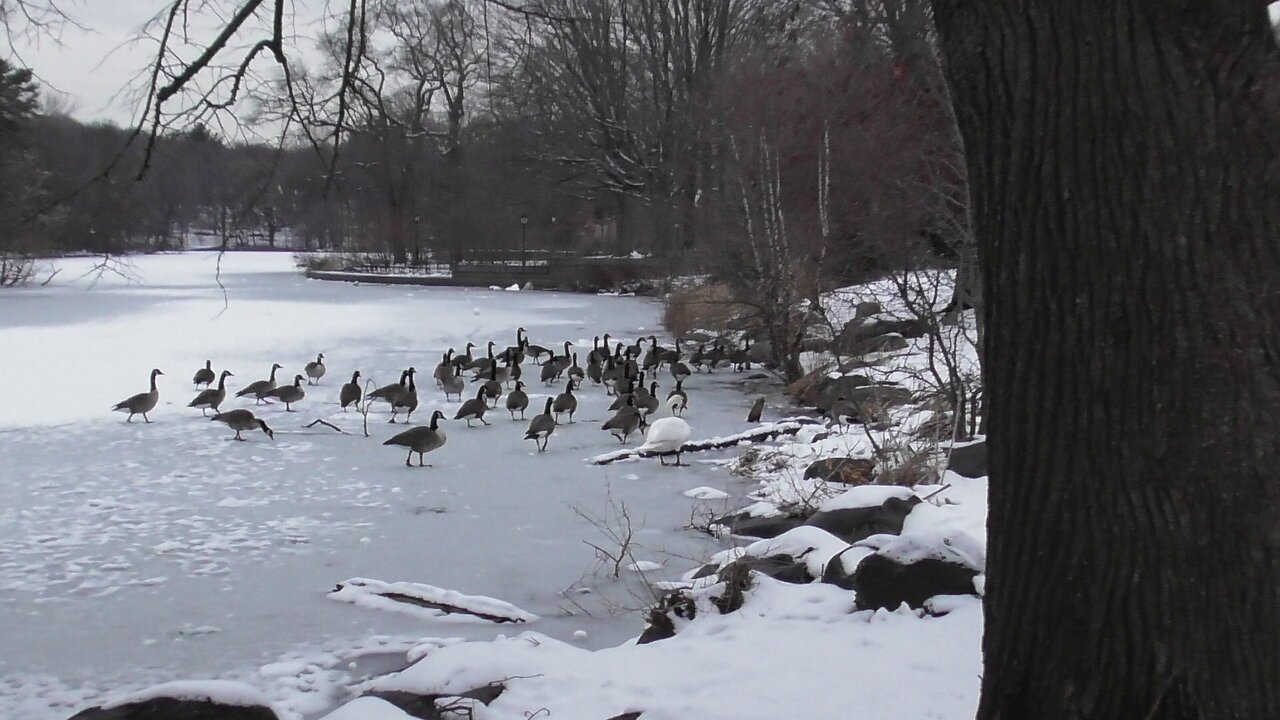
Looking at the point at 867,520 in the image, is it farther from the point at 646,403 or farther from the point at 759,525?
the point at 646,403

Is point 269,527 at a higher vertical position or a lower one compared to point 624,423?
lower

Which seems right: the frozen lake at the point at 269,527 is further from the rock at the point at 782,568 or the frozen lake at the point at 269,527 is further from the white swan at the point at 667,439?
the rock at the point at 782,568

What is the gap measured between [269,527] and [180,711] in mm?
4753

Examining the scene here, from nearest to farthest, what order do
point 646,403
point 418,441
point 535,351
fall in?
point 418,441 < point 646,403 < point 535,351

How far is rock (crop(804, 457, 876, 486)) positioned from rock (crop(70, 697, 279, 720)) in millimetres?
5975

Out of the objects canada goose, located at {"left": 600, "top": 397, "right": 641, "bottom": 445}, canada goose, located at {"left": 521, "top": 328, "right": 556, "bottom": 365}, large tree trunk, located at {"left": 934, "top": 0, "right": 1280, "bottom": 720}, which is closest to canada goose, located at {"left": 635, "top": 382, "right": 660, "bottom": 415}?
canada goose, located at {"left": 600, "top": 397, "right": 641, "bottom": 445}

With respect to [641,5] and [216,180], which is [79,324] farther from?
[641,5]

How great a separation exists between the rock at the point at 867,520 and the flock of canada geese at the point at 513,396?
3.81 m

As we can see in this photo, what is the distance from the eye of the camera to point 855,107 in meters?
18.4

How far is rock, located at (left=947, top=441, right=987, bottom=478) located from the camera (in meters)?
7.74

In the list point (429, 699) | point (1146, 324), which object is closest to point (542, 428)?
point (429, 699)

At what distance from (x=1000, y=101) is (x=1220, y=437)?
878 millimetres

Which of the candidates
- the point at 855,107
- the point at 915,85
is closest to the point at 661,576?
the point at 915,85

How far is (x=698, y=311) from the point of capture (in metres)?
24.4
